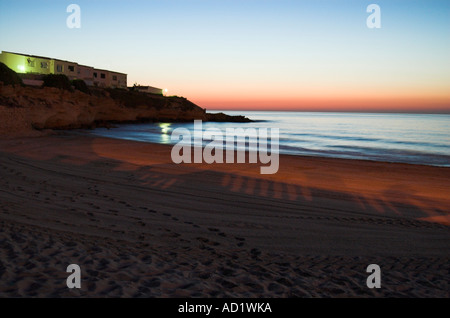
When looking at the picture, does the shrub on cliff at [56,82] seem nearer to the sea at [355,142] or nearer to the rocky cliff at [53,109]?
the rocky cliff at [53,109]

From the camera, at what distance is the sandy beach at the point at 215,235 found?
3598 millimetres

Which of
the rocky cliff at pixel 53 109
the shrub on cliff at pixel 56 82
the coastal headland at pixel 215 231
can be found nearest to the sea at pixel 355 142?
the rocky cliff at pixel 53 109

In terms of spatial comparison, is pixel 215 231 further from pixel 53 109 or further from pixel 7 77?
pixel 53 109

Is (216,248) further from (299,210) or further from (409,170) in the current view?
(409,170)

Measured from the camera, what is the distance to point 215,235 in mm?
5180

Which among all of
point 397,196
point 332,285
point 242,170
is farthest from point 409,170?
point 332,285

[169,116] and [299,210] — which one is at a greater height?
[169,116]

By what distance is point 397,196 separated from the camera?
8.26 metres

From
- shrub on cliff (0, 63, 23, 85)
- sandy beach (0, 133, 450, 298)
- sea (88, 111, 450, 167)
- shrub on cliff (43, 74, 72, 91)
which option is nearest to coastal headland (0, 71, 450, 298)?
sandy beach (0, 133, 450, 298)

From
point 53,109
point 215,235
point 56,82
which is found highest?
point 56,82

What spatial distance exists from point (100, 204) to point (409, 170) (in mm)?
12276

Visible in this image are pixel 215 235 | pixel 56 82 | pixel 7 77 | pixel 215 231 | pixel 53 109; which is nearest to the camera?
pixel 215 235

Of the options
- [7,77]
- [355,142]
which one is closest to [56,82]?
[7,77]

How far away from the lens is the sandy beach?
3.60m
